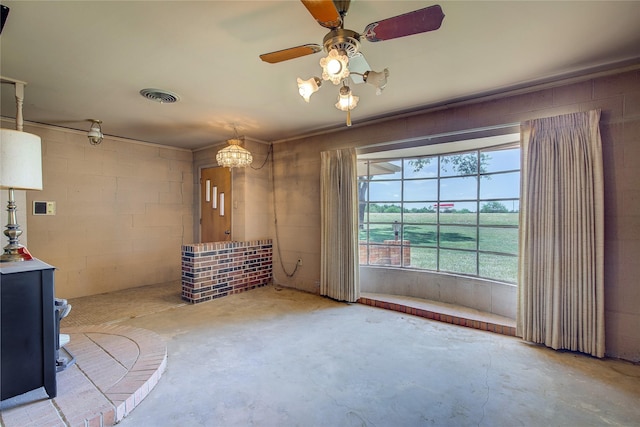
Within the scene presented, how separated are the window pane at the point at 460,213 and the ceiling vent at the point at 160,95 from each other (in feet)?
11.7

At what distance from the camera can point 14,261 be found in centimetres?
187

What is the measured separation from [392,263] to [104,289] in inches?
177

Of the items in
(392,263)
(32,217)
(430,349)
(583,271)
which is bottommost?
(430,349)

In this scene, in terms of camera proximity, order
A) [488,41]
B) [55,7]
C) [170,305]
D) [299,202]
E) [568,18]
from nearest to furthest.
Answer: [55,7]
[568,18]
[488,41]
[170,305]
[299,202]

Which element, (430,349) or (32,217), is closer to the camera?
(430,349)

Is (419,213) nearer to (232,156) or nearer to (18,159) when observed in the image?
(232,156)

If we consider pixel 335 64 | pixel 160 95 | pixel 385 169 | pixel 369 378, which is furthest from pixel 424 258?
pixel 160 95

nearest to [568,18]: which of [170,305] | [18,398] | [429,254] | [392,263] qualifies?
[429,254]

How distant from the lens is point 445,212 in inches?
158

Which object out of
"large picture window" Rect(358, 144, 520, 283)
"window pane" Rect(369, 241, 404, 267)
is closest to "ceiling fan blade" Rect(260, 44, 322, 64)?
"large picture window" Rect(358, 144, 520, 283)

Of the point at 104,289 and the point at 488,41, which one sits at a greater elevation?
the point at 488,41

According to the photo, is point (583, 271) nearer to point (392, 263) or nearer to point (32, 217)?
point (392, 263)

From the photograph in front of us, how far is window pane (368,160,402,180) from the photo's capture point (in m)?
4.39

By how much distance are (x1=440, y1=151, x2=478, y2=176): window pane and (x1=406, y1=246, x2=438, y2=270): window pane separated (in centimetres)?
111
